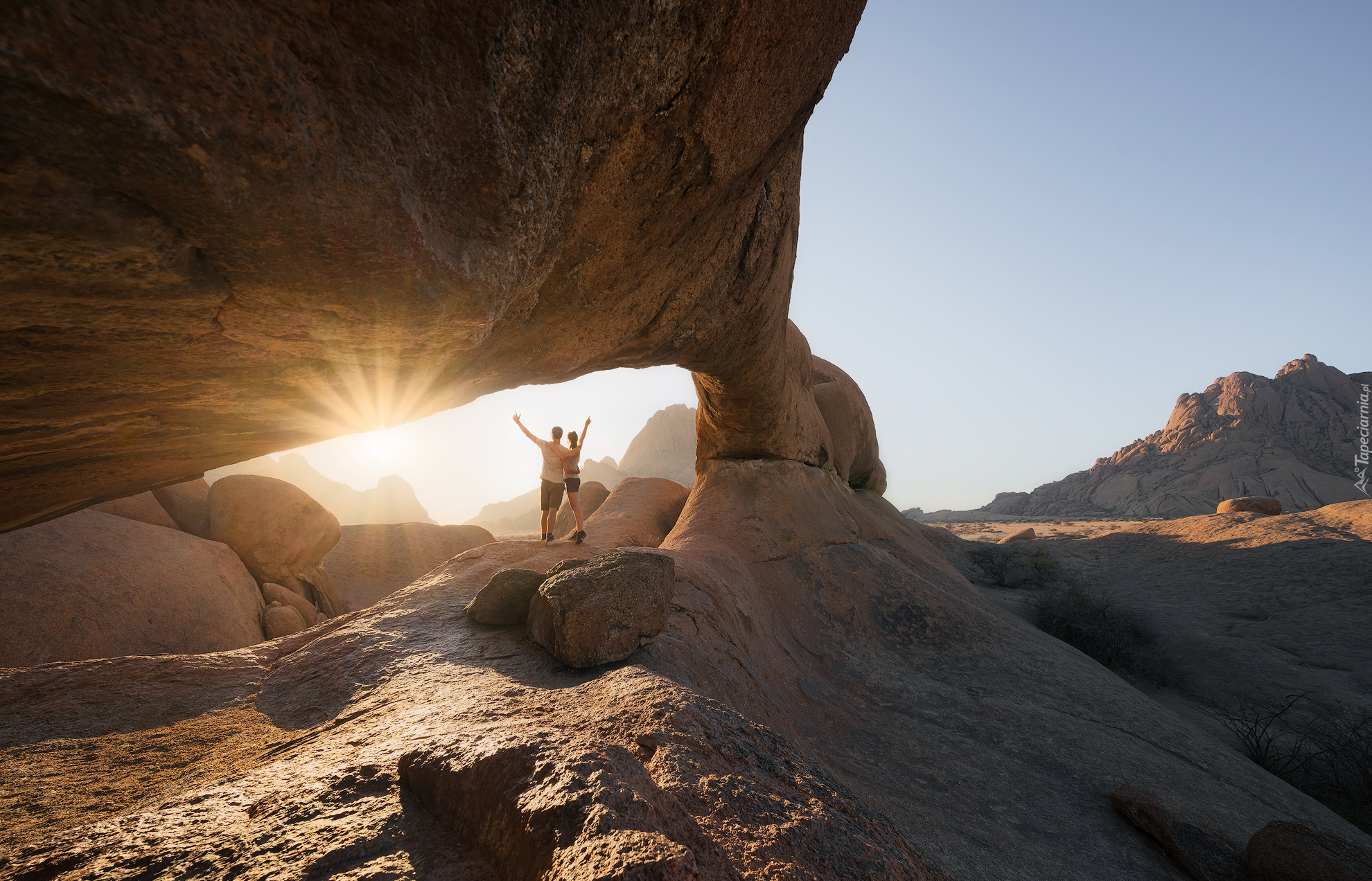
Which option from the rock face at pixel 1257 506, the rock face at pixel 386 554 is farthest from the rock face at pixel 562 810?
the rock face at pixel 1257 506

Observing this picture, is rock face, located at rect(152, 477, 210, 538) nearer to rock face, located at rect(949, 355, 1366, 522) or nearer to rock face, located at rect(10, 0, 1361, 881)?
rock face, located at rect(10, 0, 1361, 881)

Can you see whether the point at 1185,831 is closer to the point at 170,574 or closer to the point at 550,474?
the point at 550,474

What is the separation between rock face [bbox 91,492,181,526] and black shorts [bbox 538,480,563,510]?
523 cm

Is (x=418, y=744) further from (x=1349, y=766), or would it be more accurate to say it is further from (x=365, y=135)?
(x=1349, y=766)

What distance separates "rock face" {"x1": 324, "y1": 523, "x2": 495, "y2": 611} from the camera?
11758mm

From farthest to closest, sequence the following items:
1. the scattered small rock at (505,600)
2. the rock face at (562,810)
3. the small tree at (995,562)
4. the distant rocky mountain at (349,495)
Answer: the distant rocky mountain at (349,495) < the small tree at (995,562) < the scattered small rock at (505,600) < the rock face at (562,810)

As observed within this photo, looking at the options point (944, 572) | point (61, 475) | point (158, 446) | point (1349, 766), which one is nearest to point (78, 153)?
point (158, 446)

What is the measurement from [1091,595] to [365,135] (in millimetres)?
14256

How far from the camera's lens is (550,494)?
24.2ft

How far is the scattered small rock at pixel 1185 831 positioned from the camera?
3111 mm

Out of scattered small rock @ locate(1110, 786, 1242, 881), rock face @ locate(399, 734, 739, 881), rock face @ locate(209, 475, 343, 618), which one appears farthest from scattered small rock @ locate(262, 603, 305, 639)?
scattered small rock @ locate(1110, 786, 1242, 881)

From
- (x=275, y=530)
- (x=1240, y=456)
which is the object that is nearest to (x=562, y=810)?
(x=275, y=530)

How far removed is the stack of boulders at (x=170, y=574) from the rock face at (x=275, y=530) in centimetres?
2

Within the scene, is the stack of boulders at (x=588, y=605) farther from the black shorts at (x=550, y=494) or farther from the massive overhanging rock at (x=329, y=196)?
the black shorts at (x=550, y=494)
